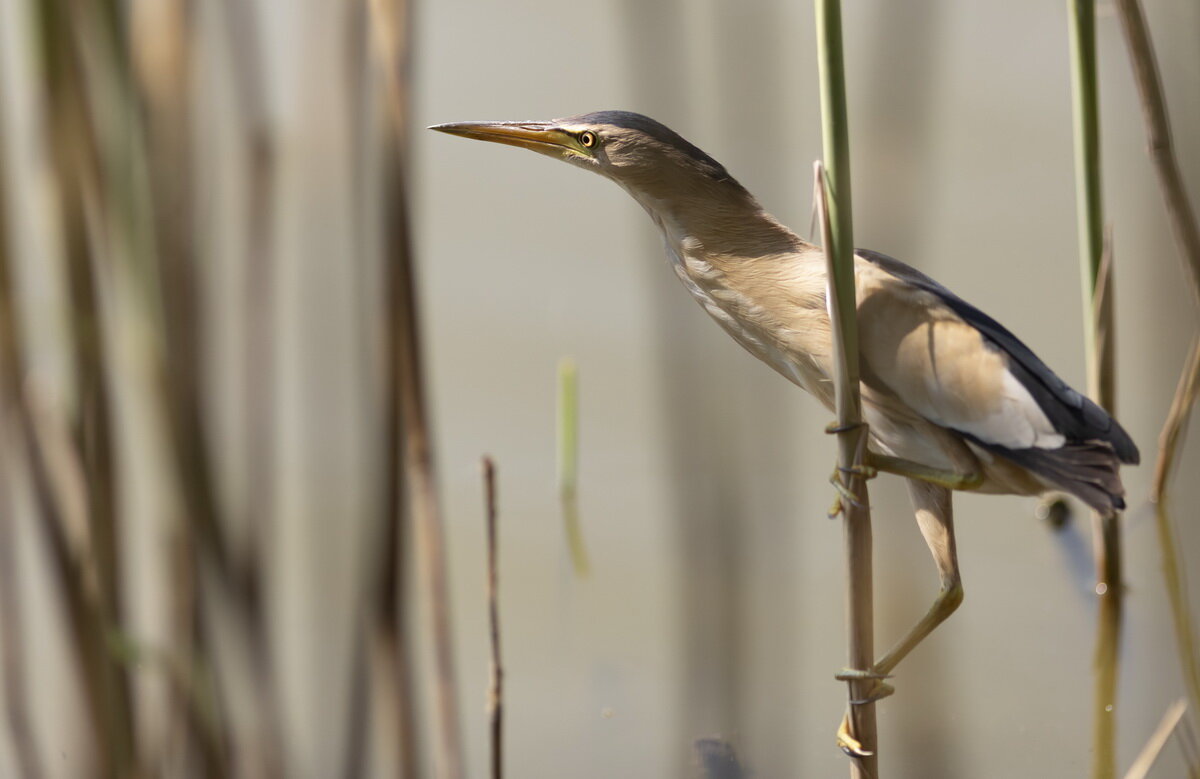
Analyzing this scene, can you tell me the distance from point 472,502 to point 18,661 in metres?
1.36

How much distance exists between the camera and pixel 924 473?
1.22 m

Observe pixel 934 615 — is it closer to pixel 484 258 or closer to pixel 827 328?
pixel 827 328

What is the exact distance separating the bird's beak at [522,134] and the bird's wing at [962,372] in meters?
0.36

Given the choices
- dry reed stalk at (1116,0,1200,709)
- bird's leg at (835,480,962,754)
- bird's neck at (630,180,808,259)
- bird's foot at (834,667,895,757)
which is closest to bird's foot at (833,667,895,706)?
bird's foot at (834,667,895,757)

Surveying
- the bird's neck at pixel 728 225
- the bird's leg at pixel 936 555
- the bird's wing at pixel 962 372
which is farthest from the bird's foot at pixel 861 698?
the bird's neck at pixel 728 225

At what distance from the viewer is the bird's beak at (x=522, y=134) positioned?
1.34 meters

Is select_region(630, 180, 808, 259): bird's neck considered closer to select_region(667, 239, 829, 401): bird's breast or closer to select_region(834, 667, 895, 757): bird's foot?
select_region(667, 239, 829, 401): bird's breast

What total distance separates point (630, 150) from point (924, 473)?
0.46m

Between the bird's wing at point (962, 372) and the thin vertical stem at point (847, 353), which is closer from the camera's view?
the thin vertical stem at point (847, 353)

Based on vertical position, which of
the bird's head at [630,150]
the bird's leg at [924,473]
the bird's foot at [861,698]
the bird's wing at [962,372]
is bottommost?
the bird's foot at [861,698]

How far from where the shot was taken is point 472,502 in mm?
2260

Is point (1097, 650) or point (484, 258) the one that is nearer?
point (1097, 650)

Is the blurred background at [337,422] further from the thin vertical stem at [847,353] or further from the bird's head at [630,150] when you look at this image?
the bird's head at [630,150]

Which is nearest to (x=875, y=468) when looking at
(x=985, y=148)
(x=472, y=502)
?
(x=472, y=502)
